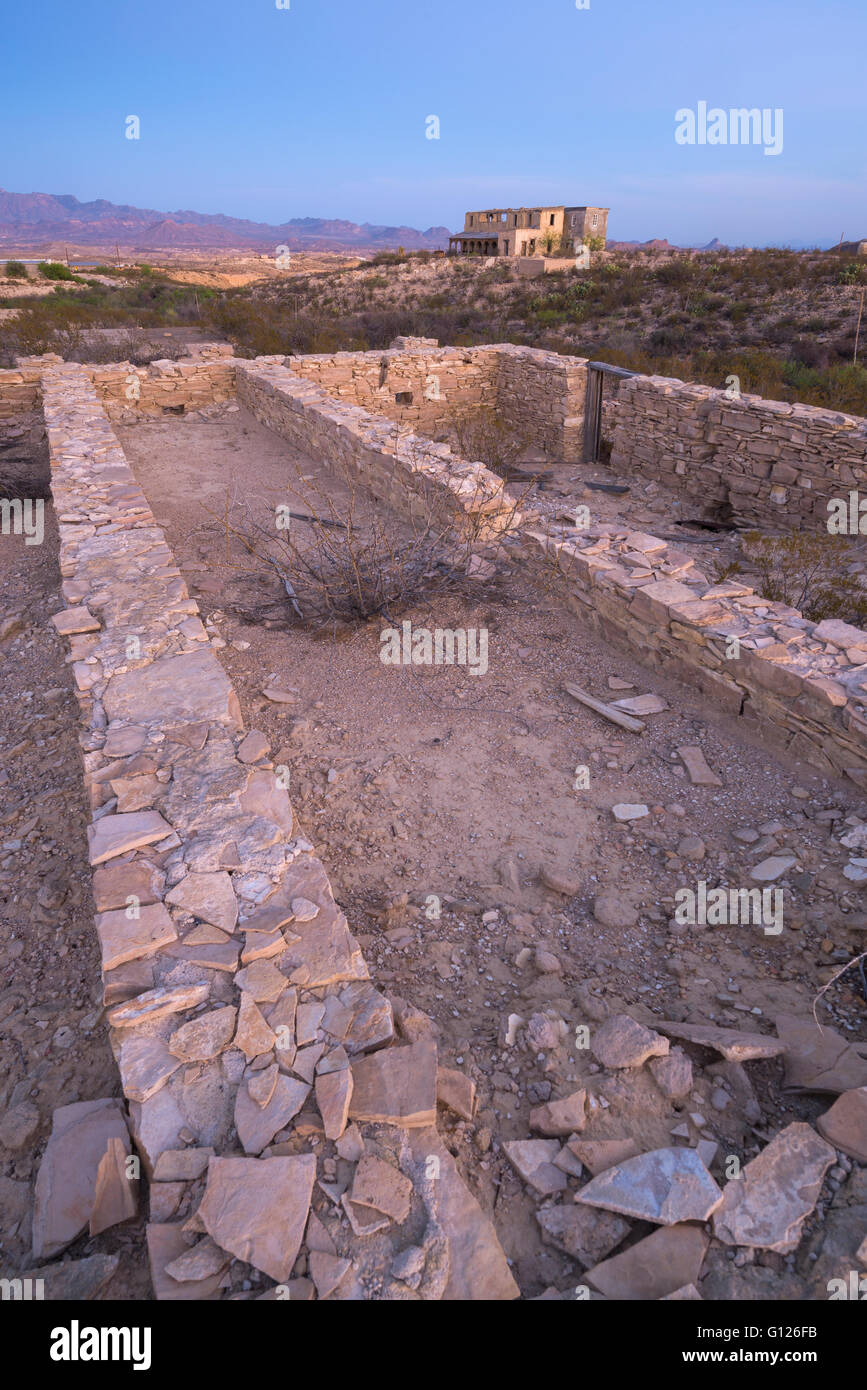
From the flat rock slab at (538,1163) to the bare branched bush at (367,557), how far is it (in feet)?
11.1

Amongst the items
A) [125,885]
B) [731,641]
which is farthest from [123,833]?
[731,641]

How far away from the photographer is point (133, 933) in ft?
7.55

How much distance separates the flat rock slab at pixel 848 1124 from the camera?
1.91m

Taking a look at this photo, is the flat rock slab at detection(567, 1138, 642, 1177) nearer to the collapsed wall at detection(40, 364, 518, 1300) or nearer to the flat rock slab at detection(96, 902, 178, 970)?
the collapsed wall at detection(40, 364, 518, 1300)

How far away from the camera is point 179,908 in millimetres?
2438

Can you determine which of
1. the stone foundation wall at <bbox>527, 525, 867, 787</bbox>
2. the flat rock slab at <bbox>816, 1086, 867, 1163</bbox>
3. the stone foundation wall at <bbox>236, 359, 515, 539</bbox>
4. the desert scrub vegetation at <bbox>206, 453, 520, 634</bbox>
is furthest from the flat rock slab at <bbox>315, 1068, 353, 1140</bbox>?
the stone foundation wall at <bbox>236, 359, 515, 539</bbox>

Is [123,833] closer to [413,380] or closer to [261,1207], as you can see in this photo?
[261,1207]

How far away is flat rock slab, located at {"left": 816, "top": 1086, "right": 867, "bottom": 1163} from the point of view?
1.91 m

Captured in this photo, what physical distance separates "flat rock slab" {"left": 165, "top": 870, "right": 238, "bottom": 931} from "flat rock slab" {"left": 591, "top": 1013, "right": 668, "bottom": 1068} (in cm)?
120

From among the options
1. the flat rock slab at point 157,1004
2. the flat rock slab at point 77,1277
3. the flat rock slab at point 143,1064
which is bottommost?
the flat rock slab at point 77,1277

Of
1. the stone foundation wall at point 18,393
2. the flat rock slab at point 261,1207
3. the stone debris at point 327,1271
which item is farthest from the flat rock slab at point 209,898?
the stone foundation wall at point 18,393

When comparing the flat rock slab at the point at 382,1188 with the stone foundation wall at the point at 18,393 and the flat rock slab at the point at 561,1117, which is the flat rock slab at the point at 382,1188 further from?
the stone foundation wall at the point at 18,393

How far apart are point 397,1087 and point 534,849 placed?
1.44 metres
